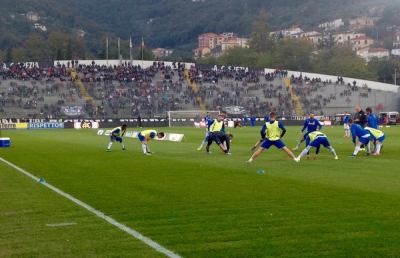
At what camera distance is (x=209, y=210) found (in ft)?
43.9

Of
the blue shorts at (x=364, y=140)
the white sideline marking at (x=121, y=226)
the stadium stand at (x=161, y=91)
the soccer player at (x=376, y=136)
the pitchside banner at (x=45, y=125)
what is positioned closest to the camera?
the white sideline marking at (x=121, y=226)

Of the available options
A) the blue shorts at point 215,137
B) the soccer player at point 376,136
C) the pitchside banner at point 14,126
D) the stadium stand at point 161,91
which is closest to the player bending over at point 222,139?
the blue shorts at point 215,137

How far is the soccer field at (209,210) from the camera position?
9.94m

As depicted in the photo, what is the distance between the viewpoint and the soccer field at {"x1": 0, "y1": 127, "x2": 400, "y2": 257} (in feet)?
32.6

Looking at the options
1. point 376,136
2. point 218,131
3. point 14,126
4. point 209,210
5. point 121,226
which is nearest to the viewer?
point 121,226

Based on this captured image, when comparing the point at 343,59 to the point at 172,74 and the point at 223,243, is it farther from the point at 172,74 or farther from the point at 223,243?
the point at 223,243

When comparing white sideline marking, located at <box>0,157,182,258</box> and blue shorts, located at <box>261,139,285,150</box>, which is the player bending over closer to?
blue shorts, located at <box>261,139,285,150</box>

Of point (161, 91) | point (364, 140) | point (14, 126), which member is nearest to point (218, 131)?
point (364, 140)

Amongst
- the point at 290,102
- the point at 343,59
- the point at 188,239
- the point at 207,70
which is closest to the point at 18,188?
the point at 188,239

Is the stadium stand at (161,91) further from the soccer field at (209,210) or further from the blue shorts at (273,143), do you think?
the soccer field at (209,210)

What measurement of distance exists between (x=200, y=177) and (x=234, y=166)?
4.22 metres

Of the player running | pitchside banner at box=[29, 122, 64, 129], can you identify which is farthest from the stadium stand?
the player running

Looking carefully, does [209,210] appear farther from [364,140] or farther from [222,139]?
[222,139]

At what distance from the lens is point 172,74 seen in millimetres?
106250
